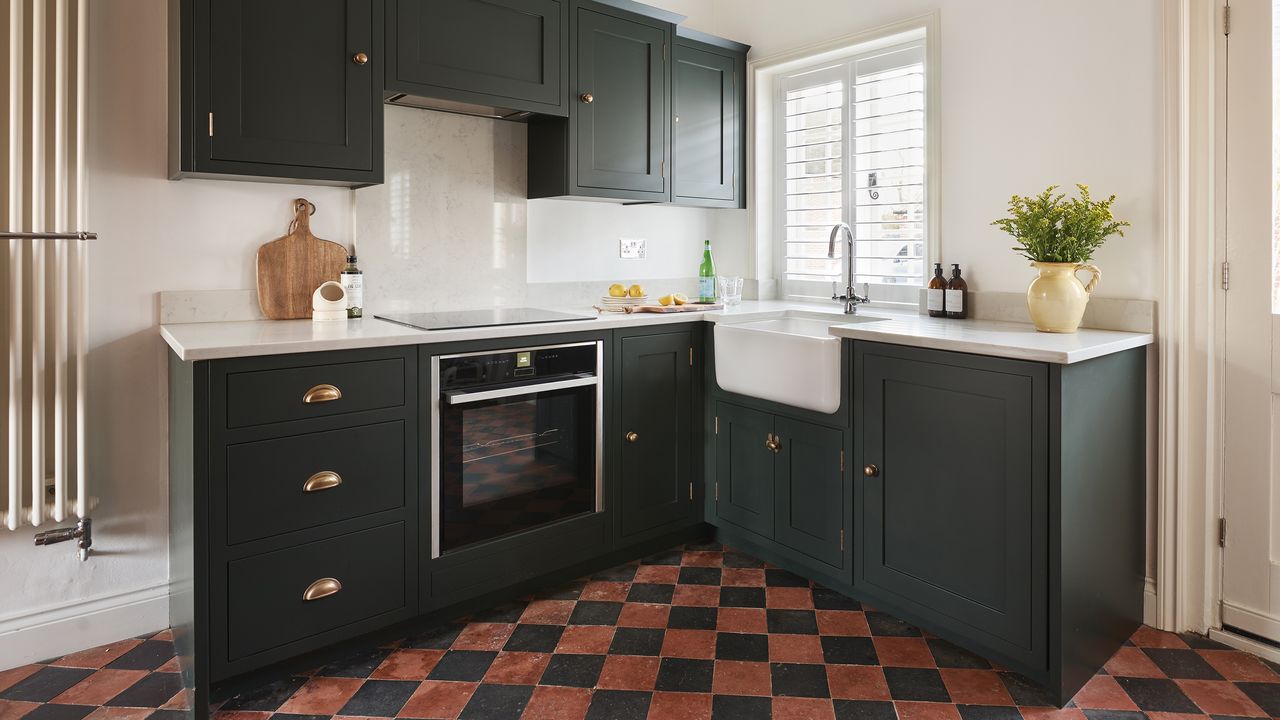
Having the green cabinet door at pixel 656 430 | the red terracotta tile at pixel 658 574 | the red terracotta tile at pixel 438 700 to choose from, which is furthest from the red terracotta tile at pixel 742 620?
the red terracotta tile at pixel 438 700

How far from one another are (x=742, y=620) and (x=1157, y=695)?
43.7 inches

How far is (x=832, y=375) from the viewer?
2463mm

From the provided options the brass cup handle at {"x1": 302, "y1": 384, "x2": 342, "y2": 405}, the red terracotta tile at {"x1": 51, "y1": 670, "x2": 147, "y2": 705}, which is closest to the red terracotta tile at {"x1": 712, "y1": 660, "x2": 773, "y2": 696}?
the brass cup handle at {"x1": 302, "y1": 384, "x2": 342, "y2": 405}

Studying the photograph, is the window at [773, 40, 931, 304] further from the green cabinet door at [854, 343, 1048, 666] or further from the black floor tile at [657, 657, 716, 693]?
the black floor tile at [657, 657, 716, 693]

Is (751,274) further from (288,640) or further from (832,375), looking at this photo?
(288,640)

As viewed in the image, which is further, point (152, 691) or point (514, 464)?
point (514, 464)

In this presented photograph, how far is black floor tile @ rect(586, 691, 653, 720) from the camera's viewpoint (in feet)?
6.35

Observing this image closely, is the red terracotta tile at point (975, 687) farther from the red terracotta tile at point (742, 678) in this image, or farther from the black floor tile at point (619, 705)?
the black floor tile at point (619, 705)

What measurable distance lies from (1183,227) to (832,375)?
42.7 inches

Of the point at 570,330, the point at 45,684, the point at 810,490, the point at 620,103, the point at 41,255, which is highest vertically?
the point at 620,103

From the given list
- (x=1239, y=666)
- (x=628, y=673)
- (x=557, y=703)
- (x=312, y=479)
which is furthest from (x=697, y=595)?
(x=1239, y=666)

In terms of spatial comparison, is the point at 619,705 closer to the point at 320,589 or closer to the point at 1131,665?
the point at 320,589

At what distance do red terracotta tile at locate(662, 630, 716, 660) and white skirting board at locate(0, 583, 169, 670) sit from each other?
A: 5.20ft

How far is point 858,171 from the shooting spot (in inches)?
130
